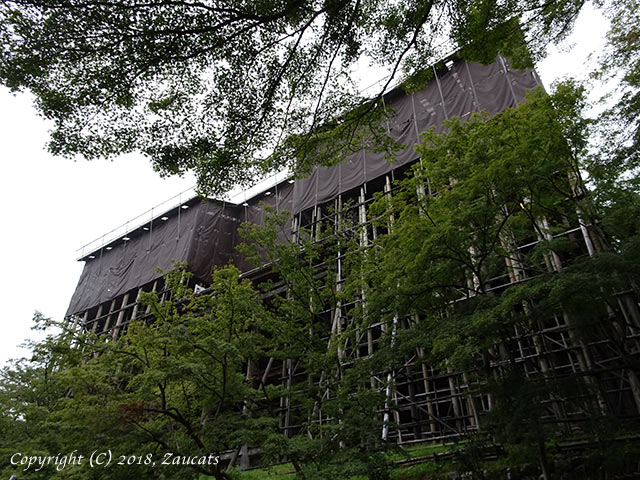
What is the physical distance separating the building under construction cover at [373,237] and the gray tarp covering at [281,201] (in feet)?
0.15

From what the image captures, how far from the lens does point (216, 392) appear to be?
7.27m

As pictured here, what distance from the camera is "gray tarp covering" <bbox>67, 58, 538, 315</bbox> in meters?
13.2

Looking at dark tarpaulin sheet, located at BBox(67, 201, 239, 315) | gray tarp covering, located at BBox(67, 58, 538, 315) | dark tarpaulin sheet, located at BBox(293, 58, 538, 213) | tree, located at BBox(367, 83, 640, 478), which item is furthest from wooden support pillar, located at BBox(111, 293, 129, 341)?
tree, located at BBox(367, 83, 640, 478)

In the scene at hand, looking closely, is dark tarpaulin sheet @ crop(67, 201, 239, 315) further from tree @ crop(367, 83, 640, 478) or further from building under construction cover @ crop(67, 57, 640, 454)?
tree @ crop(367, 83, 640, 478)

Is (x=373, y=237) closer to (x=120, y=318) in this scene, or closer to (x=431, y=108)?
(x=431, y=108)

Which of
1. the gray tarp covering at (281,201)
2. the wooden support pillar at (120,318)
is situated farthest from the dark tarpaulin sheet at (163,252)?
the wooden support pillar at (120,318)

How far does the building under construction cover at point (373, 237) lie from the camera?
26.7 ft

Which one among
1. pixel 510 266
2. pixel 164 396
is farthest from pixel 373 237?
pixel 164 396

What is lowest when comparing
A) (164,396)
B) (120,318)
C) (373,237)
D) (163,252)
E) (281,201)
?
(164,396)

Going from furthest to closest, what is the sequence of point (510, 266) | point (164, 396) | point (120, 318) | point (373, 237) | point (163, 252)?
point (163, 252)
point (120, 318)
point (373, 237)
point (164, 396)
point (510, 266)

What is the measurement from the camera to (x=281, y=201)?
20078 mm

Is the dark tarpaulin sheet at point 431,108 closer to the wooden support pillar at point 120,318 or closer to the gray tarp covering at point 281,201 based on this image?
the gray tarp covering at point 281,201

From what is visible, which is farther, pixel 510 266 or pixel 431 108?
pixel 431 108

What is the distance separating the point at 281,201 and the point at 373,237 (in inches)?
305
